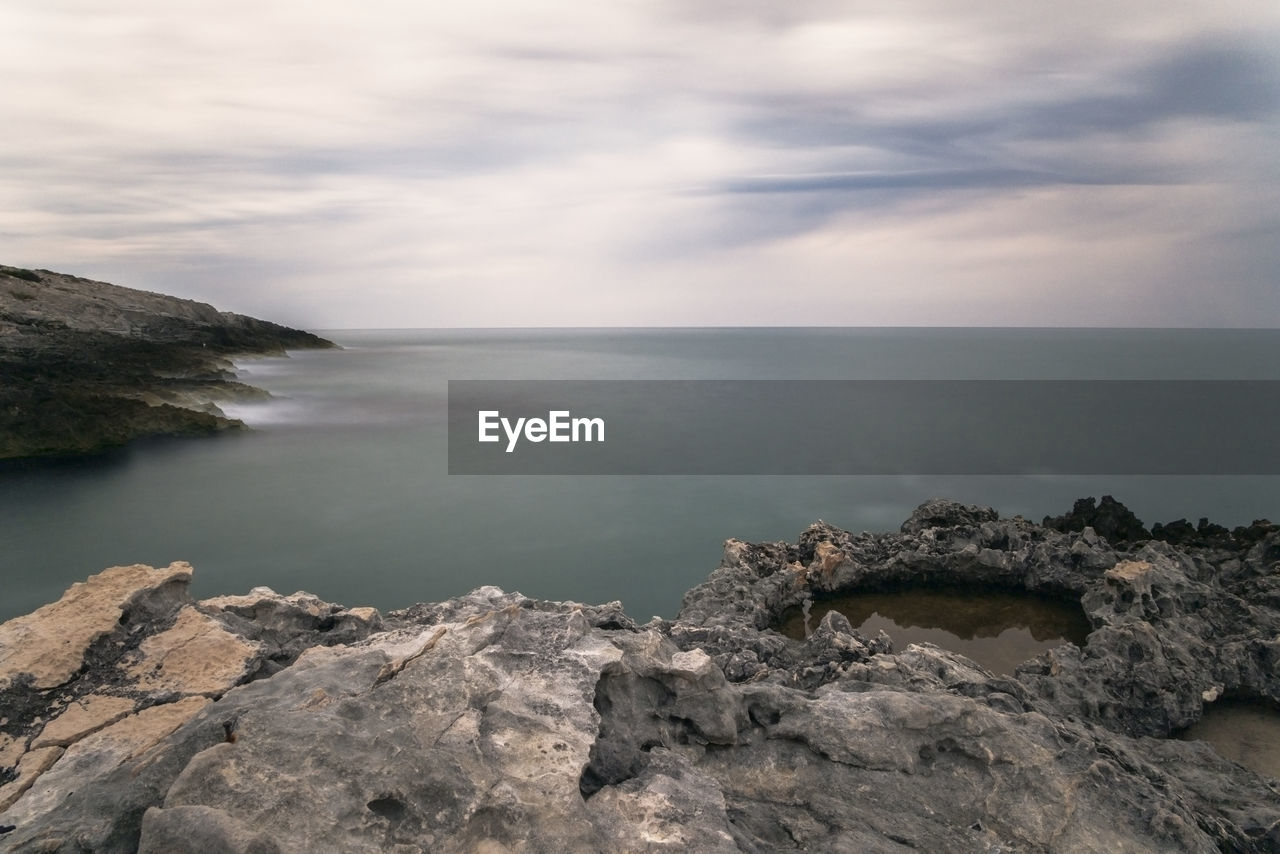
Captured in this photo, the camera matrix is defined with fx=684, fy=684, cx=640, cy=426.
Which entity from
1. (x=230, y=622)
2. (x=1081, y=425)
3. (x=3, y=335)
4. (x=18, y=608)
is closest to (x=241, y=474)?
(x=18, y=608)

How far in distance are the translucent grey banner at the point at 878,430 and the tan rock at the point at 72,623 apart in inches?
603

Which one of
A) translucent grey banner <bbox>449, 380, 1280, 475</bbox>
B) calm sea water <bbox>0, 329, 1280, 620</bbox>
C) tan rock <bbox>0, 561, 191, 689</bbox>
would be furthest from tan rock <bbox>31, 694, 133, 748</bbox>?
translucent grey banner <bbox>449, 380, 1280, 475</bbox>

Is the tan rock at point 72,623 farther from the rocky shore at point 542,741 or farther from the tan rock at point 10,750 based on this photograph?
the tan rock at point 10,750

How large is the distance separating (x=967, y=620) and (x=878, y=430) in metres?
18.5

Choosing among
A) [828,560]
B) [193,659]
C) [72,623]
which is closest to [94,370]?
[72,623]

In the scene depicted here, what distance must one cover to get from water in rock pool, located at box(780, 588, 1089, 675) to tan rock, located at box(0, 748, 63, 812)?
8372 mm

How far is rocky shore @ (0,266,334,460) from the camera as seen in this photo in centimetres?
1889

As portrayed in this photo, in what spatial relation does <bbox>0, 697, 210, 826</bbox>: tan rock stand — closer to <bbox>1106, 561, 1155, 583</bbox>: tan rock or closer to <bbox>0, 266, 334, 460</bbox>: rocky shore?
<bbox>1106, 561, 1155, 583</bbox>: tan rock

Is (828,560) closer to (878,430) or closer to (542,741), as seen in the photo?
(542,741)

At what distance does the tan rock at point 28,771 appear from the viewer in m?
4.01

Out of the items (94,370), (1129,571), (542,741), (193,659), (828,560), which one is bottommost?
(828,560)

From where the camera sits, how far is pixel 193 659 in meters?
5.48

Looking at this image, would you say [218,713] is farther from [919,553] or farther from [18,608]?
[18,608]

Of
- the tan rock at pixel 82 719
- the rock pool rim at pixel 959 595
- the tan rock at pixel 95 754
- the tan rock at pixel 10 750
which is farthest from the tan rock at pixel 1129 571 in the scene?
the tan rock at pixel 10 750
